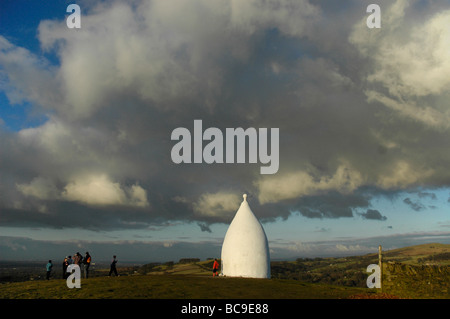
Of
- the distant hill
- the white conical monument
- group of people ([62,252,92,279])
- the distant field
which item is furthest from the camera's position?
the distant hill

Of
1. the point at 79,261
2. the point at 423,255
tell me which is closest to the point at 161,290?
the point at 79,261

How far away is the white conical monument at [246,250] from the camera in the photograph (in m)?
31.4

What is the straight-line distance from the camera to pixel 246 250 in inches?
1240

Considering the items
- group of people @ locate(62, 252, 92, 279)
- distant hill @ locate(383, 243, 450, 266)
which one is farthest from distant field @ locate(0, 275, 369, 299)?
distant hill @ locate(383, 243, 450, 266)

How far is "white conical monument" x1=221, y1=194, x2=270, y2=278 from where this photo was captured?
31.4 m

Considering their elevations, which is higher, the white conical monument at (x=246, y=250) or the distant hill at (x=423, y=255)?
the white conical monument at (x=246, y=250)

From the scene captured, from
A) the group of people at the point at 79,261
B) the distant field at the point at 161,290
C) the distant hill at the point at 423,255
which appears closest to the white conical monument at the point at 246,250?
the distant field at the point at 161,290

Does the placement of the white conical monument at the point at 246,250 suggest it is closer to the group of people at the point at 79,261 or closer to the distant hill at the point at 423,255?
the group of people at the point at 79,261

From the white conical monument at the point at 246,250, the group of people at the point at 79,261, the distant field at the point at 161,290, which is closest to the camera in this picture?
the distant field at the point at 161,290

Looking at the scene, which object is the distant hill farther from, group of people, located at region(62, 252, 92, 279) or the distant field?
group of people, located at region(62, 252, 92, 279)

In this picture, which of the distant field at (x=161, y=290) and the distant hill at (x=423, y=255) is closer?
the distant field at (x=161, y=290)

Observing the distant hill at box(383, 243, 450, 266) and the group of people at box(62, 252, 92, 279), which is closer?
the group of people at box(62, 252, 92, 279)
